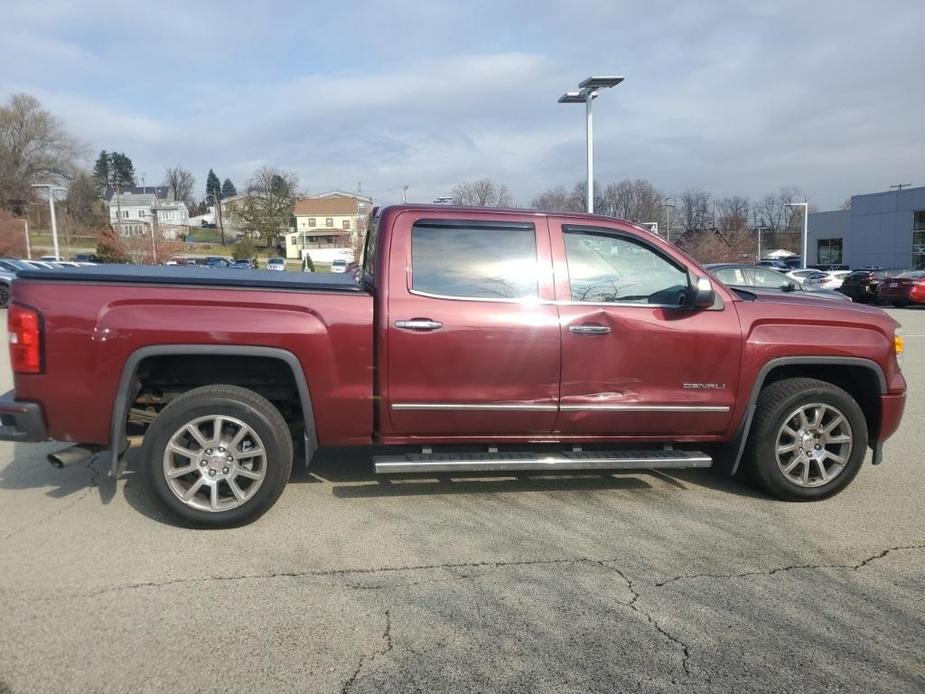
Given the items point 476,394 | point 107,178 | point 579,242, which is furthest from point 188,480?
point 107,178

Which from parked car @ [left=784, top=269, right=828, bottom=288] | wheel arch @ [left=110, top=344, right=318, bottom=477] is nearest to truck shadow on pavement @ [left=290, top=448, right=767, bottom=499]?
wheel arch @ [left=110, top=344, right=318, bottom=477]

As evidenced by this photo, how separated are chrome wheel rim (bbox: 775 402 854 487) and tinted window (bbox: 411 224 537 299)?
2045mm

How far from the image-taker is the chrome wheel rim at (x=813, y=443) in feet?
15.9

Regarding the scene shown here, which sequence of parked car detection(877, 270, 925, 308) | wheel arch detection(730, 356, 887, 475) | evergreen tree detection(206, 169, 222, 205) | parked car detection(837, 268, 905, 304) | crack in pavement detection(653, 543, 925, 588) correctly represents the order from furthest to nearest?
evergreen tree detection(206, 169, 222, 205) < parked car detection(837, 268, 905, 304) < parked car detection(877, 270, 925, 308) < wheel arch detection(730, 356, 887, 475) < crack in pavement detection(653, 543, 925, 588)

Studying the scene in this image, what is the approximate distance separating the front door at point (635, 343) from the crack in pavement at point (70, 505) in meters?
3.29

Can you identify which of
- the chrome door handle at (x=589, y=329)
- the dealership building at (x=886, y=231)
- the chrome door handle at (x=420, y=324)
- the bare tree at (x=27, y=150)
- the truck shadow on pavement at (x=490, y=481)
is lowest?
the truck shadow on pavement at (x=490, y=481)

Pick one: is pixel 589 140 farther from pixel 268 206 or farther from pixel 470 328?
pixel 268 206

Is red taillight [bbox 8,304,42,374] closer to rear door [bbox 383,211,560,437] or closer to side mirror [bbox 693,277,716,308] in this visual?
rear door [bbox 383,211,560,437]

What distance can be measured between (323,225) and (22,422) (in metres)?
93.6

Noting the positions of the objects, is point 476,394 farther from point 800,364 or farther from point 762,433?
point 800,364

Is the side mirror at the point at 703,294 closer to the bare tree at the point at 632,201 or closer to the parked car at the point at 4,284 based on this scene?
the parked car at the point at 4,284

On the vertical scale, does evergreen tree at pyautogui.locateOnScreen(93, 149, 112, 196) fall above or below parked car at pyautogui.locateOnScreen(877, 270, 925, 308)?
above

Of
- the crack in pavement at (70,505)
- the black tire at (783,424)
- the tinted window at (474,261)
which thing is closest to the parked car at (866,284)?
the black tire at (783,424)

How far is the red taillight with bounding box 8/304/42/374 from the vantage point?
404 centimetres
